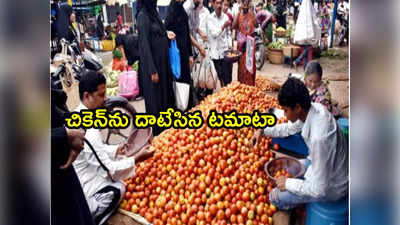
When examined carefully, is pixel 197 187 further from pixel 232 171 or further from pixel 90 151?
pixel 90 151

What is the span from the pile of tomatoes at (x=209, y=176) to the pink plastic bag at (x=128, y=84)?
0.38 m

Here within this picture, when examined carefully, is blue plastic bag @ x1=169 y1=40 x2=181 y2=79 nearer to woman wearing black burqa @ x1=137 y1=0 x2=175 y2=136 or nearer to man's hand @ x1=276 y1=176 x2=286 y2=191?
woman wearing black burqa @ x1=137 y1=0 x2=175 y2=136

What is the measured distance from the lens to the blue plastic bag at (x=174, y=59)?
10.1 feet

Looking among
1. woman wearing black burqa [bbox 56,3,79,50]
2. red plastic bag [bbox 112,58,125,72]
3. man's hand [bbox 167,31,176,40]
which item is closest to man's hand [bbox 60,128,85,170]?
red plastic bag [bbox 112,58,125,72]

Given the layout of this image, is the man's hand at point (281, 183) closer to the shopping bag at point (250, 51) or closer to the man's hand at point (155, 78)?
the shopping bag at point (250, 51)

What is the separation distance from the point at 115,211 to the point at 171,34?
4.47 feet

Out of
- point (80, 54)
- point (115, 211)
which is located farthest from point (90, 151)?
point (80, 54)

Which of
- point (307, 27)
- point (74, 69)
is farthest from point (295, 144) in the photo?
point (74, 69)

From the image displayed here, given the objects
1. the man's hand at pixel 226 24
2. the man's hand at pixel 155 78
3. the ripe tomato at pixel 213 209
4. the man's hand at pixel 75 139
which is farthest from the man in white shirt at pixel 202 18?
the ripe tomato at pixel 213 209

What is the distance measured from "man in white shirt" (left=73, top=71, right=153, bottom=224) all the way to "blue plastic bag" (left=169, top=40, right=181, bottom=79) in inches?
20.6

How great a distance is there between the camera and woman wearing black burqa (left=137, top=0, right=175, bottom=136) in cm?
302

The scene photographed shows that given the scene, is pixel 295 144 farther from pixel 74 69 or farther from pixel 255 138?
pixel 74 69

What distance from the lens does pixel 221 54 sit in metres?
3.10

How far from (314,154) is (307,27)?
2.89 feet
